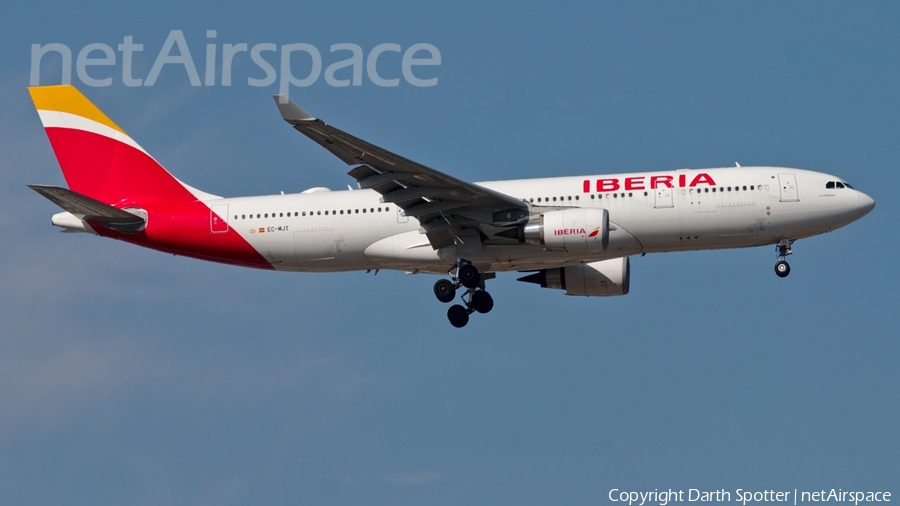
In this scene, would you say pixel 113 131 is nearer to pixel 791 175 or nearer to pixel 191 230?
pixel 191 230

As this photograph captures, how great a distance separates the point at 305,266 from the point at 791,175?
54.5 feet

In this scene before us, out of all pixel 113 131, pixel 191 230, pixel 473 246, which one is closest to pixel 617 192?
pixel 473 246

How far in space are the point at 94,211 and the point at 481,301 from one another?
13.7 meters

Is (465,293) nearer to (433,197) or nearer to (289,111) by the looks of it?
(433,197)

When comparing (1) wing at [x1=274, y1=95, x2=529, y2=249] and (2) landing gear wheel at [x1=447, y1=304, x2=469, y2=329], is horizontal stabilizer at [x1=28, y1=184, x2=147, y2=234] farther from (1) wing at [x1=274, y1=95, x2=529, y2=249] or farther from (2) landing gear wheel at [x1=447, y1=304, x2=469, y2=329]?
(2) landing gear wheel at [x1=447, y1=304, x2=469, y2=329]

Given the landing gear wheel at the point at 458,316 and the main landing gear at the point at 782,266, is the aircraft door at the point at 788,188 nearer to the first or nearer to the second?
the main landing gear at the point at 782,266

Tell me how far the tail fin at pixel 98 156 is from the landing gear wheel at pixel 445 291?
353 inches

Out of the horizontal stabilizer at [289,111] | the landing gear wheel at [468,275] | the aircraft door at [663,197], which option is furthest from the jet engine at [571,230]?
the horizontal stabilizer at [289,111]

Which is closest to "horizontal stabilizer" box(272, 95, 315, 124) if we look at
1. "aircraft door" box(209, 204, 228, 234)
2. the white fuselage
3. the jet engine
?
the white fuselage

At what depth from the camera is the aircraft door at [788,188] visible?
131 ft

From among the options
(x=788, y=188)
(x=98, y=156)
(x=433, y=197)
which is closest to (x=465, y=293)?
(x=433, y=197)

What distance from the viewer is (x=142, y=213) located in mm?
43844

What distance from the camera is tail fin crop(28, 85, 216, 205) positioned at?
45.3 m

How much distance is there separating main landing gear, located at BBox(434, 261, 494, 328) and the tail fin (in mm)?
9241
